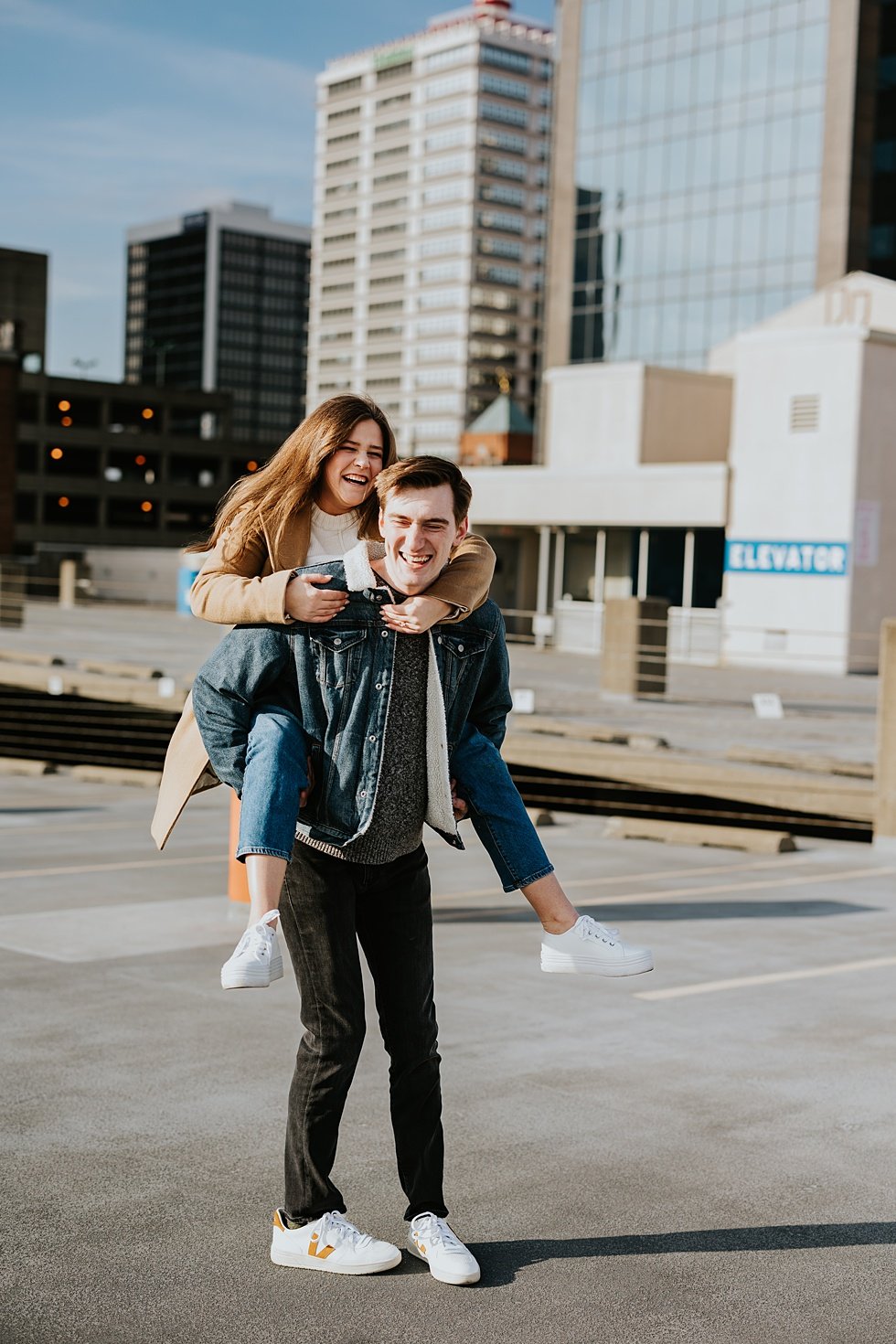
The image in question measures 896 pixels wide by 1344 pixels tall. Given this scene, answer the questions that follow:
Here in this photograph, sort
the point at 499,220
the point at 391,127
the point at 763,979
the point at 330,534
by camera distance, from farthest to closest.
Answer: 1. the point at 391,127
2. the point at 499,220
3. the point at 763,979
4. the point at 330,534

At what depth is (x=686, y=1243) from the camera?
427cm

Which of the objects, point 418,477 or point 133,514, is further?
point 133,514

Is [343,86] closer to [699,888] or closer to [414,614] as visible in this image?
[699,888]

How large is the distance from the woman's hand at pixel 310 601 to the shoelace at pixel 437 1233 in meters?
1.50

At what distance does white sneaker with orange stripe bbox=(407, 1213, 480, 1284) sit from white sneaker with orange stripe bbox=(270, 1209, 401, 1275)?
9 cm

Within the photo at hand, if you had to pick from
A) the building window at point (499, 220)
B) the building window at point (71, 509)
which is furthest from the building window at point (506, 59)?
the building window at point (71, 509)

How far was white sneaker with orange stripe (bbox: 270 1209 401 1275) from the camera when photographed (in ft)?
12.9

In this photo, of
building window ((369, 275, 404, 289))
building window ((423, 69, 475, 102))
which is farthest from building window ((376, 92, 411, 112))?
building window ((369, 275, 404, 289))

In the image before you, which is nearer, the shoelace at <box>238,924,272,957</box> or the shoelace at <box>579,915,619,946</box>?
the shoelace at <box>238,924,272,957</box>

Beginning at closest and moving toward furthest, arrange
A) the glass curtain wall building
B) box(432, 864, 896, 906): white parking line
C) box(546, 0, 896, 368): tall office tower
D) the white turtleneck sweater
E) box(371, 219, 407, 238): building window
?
the white turtleneck sweater < box(432, 864, 896, 906): white parking line < box(546, 0, 896, 368): tall office tower < the glass curtain wall building < box(371, 219, 407, 238): building window

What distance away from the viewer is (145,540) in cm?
11900

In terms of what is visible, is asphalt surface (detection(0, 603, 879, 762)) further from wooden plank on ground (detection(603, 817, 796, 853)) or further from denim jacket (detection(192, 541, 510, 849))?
denim jacket (detection(192, 541, 510, 849))

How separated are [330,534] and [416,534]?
0.35m

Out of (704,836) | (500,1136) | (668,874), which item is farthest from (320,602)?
(704,836)
